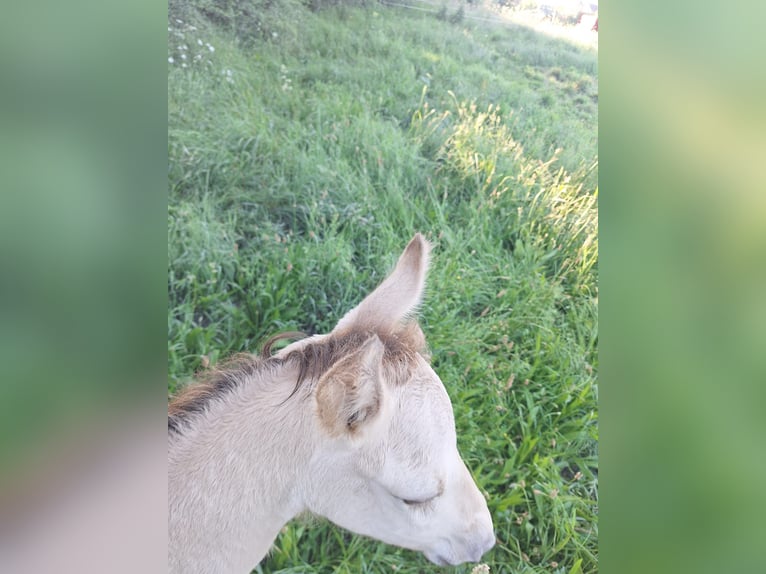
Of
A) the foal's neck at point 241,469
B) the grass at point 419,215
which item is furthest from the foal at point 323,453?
the grass at point 419,215

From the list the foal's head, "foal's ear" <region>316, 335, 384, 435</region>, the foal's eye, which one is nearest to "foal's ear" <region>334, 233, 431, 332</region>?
the foal's head

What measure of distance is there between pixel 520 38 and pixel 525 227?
55cm

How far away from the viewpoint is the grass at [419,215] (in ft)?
5.07

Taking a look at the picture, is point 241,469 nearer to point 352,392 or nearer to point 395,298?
point 352,392

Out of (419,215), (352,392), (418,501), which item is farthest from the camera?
(419,215)

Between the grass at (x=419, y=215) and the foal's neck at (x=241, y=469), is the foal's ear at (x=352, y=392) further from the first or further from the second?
the grass at (x=419, y=215)

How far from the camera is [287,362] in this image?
4.88 feet

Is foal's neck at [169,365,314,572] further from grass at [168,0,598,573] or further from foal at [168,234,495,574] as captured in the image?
grass at [168,0,598,573]

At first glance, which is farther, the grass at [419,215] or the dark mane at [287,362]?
the grass at [419,215]

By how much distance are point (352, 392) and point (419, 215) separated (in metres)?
0.59

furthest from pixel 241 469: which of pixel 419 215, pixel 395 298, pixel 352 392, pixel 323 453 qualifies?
pixel 419 215

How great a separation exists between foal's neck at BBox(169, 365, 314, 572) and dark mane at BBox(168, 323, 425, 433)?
29mm
